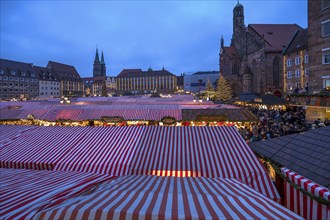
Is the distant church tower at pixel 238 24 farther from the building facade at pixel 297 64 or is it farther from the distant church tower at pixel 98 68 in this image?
the distant church tower at pixel 98 68

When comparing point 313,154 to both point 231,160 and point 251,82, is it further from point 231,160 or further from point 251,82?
point 251,82

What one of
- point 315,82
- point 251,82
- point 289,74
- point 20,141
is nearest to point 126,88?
point 251,82

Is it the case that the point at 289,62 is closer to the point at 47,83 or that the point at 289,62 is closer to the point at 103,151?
the point at 103,151

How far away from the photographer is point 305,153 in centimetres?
592

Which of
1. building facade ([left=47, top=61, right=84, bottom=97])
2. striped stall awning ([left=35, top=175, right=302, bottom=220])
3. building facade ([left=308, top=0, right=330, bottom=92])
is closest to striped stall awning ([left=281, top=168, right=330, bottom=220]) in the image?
striped stall awning ([left=35, top=175, right=302, bottom=220])

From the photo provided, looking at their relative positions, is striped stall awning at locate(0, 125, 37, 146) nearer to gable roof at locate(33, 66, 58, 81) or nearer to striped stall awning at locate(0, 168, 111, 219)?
striped stall awning at locate(0, 168, 111, 219)

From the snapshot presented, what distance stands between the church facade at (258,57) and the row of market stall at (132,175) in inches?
1517

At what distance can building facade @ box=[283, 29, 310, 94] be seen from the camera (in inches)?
1310

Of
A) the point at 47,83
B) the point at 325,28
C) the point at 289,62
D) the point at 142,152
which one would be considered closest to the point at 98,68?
the point at 47,83

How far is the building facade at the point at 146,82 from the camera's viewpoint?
4936 inches

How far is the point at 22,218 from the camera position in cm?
309

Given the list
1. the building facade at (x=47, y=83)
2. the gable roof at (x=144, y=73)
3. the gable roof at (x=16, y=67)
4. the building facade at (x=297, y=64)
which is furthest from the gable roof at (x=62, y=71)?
the building facade at (x=297, y=64)

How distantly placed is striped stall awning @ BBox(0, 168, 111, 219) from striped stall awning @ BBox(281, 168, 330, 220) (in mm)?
4062

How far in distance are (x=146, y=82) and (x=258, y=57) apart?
82713 mm
